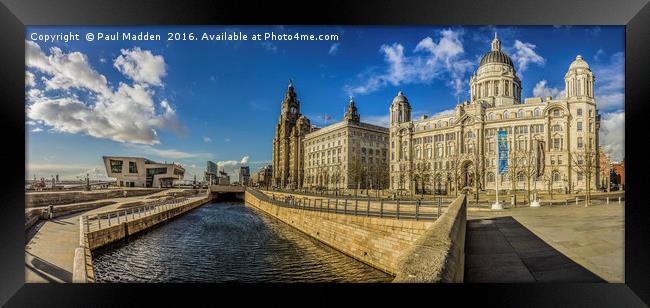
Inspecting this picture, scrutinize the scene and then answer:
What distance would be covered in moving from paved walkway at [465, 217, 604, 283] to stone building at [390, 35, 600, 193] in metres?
2.75

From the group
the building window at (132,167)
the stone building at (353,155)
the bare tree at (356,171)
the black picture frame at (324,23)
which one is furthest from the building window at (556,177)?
the building window at (132,167)

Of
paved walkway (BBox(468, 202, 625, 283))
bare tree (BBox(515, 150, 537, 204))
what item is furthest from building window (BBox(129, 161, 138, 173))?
bare tree (BBox(515, 150, 537, 204))

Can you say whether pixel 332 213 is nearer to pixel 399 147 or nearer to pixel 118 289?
pixel 399 147

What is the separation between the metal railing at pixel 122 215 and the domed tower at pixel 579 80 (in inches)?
515

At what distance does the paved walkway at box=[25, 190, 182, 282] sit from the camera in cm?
547

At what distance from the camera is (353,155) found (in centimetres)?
1761

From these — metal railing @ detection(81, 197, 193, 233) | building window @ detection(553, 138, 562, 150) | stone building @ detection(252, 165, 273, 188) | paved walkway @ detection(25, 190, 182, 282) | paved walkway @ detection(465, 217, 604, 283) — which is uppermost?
building window @ detection(553, 138, 562, 150)

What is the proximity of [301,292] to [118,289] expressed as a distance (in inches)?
125

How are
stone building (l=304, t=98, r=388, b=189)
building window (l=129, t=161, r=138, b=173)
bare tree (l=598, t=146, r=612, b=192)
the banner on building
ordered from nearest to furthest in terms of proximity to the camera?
bare tree (l=598, t=146, r=612, b=192), building window (l=129, t=161, r=138, b=173), the banner on building, stone building (l=304, t=98, r=388, b=189)

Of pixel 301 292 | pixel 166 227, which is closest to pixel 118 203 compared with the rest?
pixel 166 227

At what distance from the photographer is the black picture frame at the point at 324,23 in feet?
16.9

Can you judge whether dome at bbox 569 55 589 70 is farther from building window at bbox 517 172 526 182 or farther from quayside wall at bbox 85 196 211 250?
quayside wall at bbox 85 196 211 250

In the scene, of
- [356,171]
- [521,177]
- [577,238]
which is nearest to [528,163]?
[521,177]

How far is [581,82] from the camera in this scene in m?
5.89
